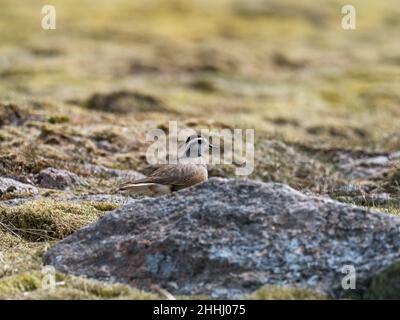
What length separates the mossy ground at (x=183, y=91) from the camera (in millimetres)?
16438

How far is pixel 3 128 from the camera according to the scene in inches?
888

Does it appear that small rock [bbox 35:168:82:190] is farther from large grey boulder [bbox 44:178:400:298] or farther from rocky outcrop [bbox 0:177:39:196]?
large grey boulder [bbox 44:178:400:298]

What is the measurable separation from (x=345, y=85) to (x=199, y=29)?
35.3m

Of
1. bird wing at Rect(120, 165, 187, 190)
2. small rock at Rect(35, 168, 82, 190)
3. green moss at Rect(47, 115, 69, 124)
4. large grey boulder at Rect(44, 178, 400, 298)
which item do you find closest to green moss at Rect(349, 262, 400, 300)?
large grey boulder at Rect(44, 178, 400, 298)

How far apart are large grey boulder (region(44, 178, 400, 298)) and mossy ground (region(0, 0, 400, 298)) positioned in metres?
0.52

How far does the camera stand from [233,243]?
36.9 ft

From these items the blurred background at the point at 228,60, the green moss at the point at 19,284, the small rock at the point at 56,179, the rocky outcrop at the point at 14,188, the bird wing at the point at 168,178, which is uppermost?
the bird wing at the point at 168,178

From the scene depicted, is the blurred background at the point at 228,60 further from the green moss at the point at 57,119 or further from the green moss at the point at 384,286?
the green moss at the point at 384,286

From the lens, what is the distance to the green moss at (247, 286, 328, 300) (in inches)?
400

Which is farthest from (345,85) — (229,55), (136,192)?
(136,192)

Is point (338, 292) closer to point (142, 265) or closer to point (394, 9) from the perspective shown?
point (142, 265)

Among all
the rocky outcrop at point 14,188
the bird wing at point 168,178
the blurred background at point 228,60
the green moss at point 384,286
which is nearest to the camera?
the green moss at point 384,286

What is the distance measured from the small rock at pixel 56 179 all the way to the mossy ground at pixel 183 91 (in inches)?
12.8

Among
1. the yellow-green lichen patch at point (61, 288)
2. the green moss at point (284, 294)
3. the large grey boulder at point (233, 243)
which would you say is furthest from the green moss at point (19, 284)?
the green moss at point (284, 294)
